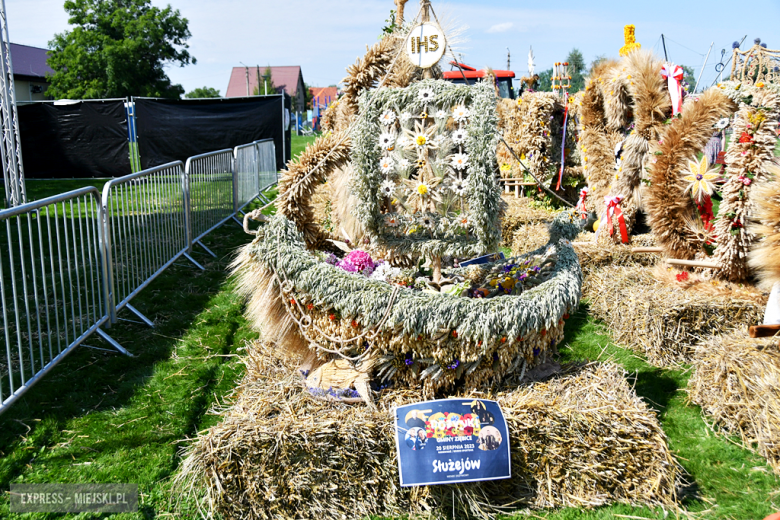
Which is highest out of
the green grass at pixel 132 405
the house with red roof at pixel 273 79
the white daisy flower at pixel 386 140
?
the house with red roof at pixel 273 79

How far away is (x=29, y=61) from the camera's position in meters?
38.7

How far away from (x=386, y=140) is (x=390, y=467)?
2.12 metres

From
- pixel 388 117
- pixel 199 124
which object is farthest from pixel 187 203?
pixel 199 124

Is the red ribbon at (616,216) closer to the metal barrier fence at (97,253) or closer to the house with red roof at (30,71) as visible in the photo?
the metal barrier fence at (97,253)

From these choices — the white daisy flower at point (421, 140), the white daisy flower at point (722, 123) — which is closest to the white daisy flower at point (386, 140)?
the white daisy flower at point (421, 140)

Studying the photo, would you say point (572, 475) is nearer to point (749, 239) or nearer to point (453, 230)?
point (453, 230)

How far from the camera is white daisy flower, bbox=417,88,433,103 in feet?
12.1

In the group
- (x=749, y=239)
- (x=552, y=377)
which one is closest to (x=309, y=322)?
(x=552, y=377)

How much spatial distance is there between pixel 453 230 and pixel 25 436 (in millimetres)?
2941

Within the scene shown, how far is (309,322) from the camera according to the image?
3.45 m

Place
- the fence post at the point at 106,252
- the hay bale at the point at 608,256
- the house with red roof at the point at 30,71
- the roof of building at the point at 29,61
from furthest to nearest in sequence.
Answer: the house with red roof at the point at 30,71
the roof of building at the point at 29,61
the hay bale at the point at 608,256
the fence post at the point at 106,252

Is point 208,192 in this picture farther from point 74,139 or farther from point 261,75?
point 261,75

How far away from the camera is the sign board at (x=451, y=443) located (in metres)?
2.66

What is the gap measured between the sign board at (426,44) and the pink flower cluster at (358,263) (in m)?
1.46
